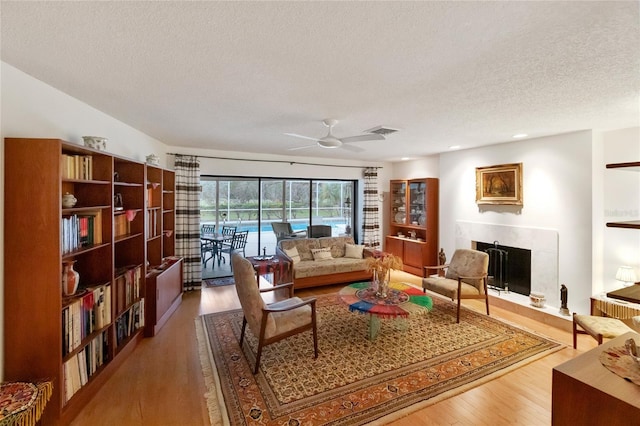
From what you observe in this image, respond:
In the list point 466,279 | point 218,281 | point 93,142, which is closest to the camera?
point 93,142

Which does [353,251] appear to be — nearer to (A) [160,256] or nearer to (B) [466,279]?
(B) [466,279]

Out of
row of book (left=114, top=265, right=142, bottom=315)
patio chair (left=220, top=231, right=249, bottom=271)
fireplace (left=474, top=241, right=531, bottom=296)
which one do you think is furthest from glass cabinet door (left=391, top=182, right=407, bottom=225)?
row of book (left=114, top=265, right=142, bottom=315)

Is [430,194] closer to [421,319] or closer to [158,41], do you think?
[421,319]

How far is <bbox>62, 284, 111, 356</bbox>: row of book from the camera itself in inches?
82.7

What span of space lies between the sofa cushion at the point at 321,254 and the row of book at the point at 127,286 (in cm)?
291

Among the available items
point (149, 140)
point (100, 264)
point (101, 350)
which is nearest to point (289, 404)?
point (101, 350)

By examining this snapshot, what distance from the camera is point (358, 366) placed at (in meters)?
2.74

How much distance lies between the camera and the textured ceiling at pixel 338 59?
1387 mm

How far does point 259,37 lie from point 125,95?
163 cm

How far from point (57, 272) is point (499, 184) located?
5.28 m

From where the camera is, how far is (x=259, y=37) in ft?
5.25

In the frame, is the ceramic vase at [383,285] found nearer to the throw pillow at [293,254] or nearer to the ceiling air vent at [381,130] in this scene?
the ceiling air vent at [381,130]

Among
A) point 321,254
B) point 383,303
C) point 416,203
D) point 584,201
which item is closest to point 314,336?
point 383,303

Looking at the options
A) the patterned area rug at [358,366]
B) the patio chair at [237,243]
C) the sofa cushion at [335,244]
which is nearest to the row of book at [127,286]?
the patterned area rug at [358,366]
